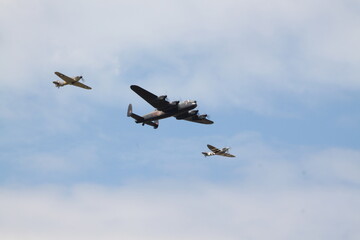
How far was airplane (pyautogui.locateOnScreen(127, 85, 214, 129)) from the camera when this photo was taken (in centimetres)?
8044

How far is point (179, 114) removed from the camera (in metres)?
83.4

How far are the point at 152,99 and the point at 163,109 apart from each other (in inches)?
114

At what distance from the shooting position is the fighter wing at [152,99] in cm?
7938

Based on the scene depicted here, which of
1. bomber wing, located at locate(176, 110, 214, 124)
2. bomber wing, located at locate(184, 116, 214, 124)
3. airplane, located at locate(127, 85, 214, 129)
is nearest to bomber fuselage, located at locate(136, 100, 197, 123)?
airplane, located at locate(127, 85, 214, 129)

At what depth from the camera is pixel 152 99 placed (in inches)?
3187

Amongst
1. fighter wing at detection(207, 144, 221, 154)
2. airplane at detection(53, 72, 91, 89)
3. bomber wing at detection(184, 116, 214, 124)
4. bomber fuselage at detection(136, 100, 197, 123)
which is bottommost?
bomber fuselage at detection(136, 100, 197, 123)

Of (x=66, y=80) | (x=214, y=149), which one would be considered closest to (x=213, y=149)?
(x=214, y=149)

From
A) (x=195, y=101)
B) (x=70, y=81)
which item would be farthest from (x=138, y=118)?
(x=70, y=81)

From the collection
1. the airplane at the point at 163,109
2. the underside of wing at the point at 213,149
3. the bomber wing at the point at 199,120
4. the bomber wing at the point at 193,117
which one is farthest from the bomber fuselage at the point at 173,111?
the underside of wing at the point at 213,149

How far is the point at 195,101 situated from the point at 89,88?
31327mm

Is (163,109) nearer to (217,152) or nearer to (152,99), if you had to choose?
(152,99)

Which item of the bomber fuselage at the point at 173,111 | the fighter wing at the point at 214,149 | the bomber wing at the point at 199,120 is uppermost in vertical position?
the bomber wing at the point at 199,120

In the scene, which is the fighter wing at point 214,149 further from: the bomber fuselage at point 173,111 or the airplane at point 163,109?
the bomber fuselage at point 173,111

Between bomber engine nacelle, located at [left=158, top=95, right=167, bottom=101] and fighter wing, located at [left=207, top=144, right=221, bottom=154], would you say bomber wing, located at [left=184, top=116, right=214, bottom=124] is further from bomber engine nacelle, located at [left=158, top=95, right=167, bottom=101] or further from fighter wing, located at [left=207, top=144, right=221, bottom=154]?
fighter wing, located at [left=207, top=144, right=221, bottom=154]
